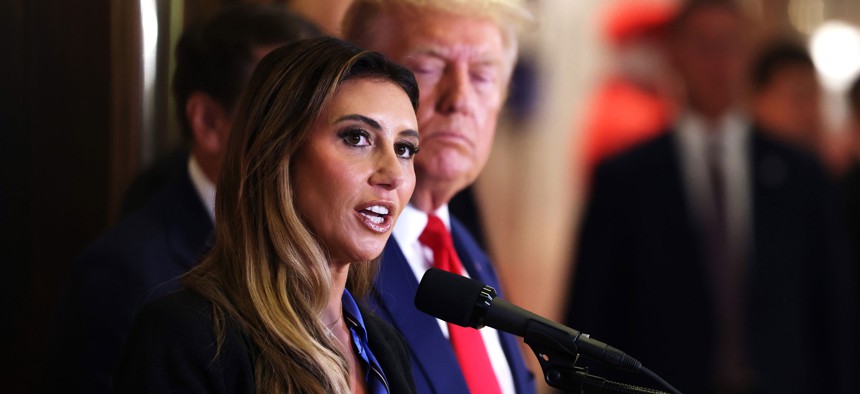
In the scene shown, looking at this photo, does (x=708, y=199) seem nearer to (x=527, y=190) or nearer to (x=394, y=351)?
(x=527, y=190)

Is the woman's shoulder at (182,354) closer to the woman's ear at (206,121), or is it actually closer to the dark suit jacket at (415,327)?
the dark suit jacket at (415,327)

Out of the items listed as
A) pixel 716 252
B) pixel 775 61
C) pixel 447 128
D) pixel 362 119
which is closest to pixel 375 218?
pixel 362 119

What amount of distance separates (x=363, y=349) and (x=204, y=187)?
0.55 m

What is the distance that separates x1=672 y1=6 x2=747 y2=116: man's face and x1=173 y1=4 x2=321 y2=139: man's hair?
4.88 feet

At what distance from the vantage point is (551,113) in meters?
3.26

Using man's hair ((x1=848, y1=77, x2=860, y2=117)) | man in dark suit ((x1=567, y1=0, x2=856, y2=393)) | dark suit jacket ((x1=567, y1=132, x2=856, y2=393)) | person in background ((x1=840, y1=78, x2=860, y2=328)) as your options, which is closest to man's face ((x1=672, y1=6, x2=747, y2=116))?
man in dark suit ((x1=567, y1=0, x2=856, y2=393))

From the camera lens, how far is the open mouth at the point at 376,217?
4.19 ft

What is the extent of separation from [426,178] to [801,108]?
3094 mm

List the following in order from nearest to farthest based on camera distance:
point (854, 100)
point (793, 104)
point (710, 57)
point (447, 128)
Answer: point (447, 128)
point (710, 57)
point (793, 104)
point (854, 100)

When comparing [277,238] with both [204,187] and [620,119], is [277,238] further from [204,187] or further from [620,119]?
[620,119]

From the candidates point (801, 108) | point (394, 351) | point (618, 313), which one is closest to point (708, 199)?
point (618, 313)

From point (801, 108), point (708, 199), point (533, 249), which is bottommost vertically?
point (533, 249)

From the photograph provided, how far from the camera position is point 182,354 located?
1.12 meters

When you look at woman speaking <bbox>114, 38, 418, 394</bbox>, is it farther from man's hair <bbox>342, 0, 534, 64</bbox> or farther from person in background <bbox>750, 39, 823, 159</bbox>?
person in background <bbox>750, 39, 823, 159</bbox>
